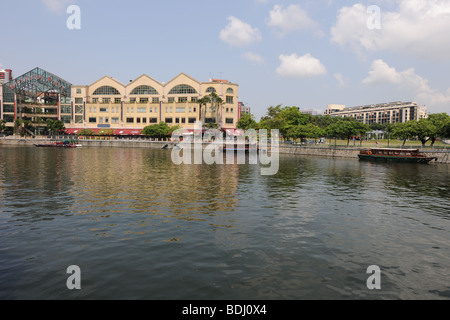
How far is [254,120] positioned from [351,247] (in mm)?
100502

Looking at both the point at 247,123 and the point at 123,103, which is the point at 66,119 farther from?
the point at 247,123

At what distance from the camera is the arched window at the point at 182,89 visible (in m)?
116

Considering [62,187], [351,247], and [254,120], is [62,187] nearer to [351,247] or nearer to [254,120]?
[351,247]

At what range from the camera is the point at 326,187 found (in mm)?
30953

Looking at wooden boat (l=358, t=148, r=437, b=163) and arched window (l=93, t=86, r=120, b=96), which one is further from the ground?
arched window (l=93, t=86, r=120, b=96)

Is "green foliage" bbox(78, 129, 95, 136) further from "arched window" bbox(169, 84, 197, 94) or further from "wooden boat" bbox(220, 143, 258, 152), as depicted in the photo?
"wooden boat" bbox(220, 143, 258, 152)

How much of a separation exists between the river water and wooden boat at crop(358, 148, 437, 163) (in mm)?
42322

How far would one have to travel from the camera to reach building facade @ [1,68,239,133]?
376 feet

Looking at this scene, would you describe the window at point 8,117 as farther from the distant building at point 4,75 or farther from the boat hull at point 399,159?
the boat hull at point 399,159

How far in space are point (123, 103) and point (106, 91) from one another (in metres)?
9.26

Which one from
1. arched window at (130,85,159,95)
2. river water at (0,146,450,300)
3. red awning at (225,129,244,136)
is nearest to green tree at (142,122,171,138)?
arched window at (130,85,159,95)

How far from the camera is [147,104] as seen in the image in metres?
119

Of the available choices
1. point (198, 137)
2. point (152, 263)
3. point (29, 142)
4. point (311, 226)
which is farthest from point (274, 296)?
point (29, 142)

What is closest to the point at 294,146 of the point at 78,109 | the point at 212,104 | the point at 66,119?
the point at 212,104
